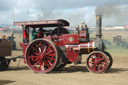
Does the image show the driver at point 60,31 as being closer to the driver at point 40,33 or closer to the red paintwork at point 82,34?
the driver at point 40,33

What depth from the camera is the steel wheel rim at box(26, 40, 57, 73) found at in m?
8.09

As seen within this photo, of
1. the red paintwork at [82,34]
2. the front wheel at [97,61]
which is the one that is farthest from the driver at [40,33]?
the front wheel at [97,61]

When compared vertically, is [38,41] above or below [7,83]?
→ above

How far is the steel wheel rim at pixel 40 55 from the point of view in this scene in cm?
809

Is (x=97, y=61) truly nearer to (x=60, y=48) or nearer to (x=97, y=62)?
(x=97, y=62)

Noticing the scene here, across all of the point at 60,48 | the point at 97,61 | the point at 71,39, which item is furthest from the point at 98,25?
the point at 60,48

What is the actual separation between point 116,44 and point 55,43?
2183 centimetres

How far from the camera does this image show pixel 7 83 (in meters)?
5.93

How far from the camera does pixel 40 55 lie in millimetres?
8164

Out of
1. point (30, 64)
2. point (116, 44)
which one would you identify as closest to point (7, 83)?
point (30, 64)

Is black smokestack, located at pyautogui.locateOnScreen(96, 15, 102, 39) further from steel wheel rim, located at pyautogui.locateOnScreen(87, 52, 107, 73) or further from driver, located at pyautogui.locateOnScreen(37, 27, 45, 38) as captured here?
driver, located at pyautogui.locateOnScreen(37, 27, 45, 38)

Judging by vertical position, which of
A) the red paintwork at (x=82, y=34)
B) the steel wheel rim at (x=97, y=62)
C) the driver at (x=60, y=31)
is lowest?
the steel wheel rim at (x=97, y=62)

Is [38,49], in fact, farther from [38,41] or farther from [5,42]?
[5,42]

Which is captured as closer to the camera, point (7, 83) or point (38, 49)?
point (7, 83)
